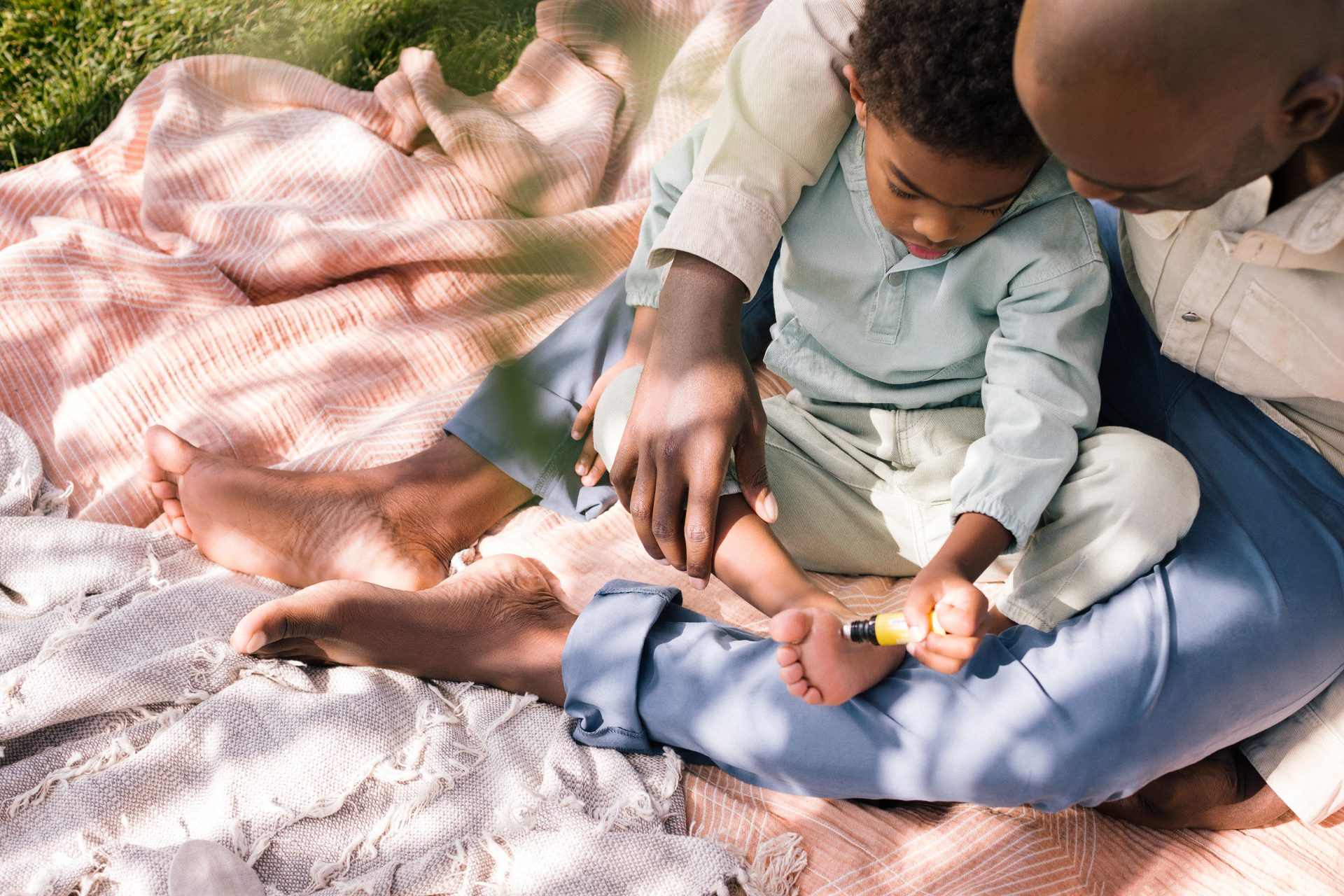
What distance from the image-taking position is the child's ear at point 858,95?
1.23 metres

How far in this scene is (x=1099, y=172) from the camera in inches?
34.8

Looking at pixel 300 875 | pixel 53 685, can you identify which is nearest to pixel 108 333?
pixel 53 685

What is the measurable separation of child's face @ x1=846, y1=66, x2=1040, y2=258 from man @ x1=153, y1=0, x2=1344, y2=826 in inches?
6.1

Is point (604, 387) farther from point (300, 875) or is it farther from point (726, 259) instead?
point (300, 875)

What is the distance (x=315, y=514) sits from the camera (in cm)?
152

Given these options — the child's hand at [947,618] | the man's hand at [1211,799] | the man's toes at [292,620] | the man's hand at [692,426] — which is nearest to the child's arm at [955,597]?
the child's hand at [947,618]

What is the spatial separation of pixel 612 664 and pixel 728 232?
0.55 m

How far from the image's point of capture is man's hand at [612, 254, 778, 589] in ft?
4.20

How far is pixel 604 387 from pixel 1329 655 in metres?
0.97

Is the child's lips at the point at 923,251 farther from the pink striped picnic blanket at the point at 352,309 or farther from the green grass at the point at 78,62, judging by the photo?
the green grass at the point at 78,62

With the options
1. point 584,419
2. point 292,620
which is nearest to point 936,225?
point 584,419

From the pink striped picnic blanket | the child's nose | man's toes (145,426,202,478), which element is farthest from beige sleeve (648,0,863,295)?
man's toes (145,426,202,478)

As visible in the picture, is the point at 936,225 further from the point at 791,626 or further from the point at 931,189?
the point at 791,626

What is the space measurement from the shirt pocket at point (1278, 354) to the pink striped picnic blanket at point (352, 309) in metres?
0.53
